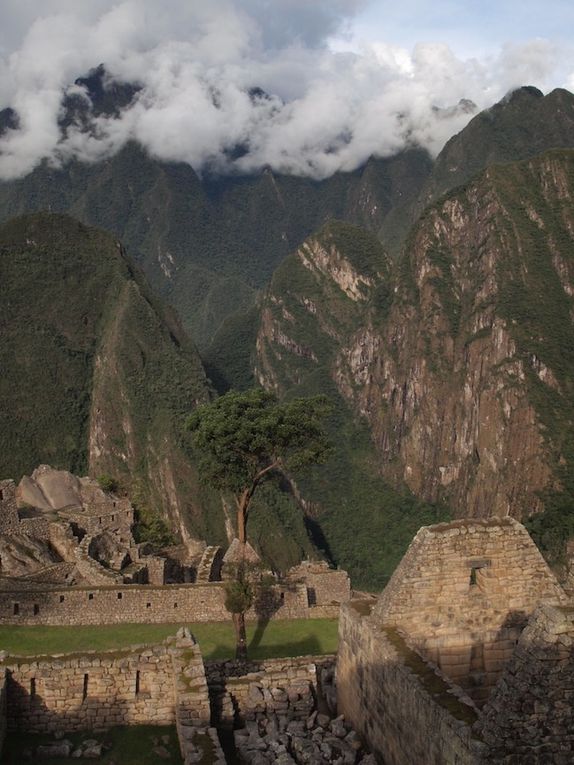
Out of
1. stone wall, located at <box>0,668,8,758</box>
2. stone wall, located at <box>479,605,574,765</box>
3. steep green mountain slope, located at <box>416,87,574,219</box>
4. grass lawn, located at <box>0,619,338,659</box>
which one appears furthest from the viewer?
steep green mountain slope, located at <box>416,87,574,219</box>

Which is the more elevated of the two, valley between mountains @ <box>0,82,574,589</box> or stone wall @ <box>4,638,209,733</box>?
valley between mountains @ <box>0,82,574,589</box>

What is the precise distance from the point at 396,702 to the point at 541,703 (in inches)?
65.8

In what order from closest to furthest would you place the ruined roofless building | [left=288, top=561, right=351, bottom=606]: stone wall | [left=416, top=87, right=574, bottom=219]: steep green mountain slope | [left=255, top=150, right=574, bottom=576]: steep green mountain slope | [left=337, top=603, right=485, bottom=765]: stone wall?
[left=337, top=603, right=485, bottom=765]: stone wall, the ruined roofless building, [left=288, top=561, right=351, bottom=606]: stone wall, [left=255, top=150, right=574, bottom=576]: steep green mountain slope, [left=416, top=87, right=574, bottom=219]: steep green mountain slope

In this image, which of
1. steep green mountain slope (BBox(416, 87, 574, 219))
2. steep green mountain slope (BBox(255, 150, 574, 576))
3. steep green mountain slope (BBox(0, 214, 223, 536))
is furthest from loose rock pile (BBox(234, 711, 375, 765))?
steep green mountain slope (BBox(416, 87, 574, 219))

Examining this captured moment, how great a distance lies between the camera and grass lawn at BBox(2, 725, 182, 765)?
717 cm

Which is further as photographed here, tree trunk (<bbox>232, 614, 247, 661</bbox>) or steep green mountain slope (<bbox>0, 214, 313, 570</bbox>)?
steep green mountain slope (<bbox>0, 214, 313, 570</bbox>)

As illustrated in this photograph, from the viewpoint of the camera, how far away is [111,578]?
→ 1767 centimetres

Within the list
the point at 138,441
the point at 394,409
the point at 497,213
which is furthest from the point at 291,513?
the point at 497,213

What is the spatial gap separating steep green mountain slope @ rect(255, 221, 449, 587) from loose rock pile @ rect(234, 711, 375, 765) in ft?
313

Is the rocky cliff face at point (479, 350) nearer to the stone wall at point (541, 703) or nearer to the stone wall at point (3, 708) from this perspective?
the stone wall at point (3, 708)

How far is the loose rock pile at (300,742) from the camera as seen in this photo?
6703mm

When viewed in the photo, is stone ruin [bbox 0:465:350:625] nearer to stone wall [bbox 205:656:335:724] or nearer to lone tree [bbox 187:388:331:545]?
lone tree [bbox 187:388:331:545]

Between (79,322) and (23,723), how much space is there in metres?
89.0

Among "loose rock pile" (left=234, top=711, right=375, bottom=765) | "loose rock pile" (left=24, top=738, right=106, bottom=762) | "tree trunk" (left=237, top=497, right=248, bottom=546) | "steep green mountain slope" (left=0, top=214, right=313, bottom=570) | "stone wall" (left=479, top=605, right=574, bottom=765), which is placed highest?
"steep green mountain slope" (left=0, top=214, right=313, bottom=570)
